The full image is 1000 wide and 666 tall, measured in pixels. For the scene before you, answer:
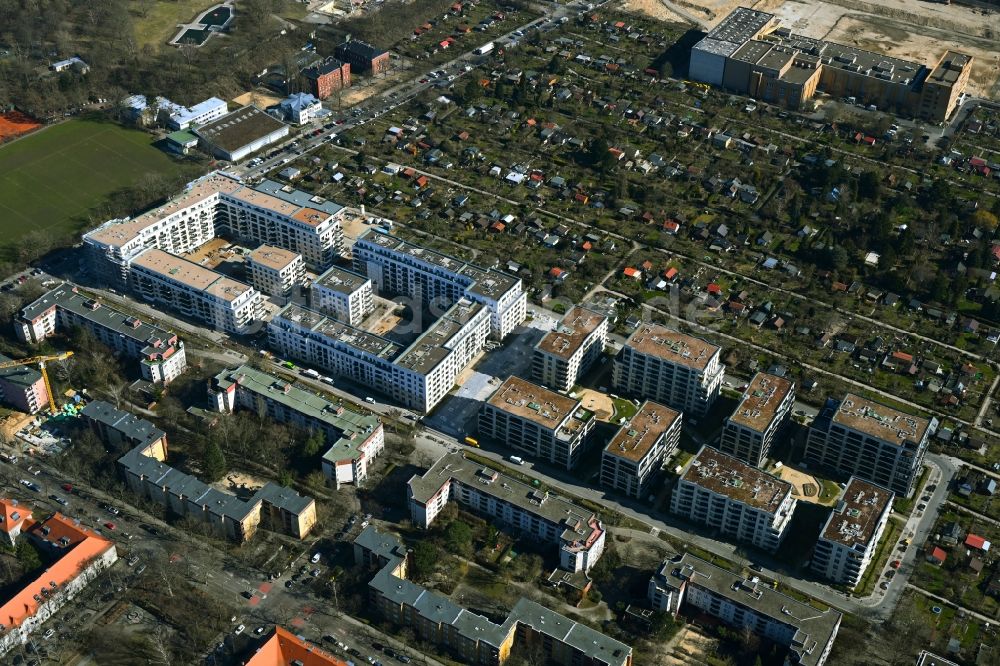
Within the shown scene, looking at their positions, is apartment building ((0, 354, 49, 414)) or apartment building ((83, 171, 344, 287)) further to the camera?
apartment building ((83, 171, 344, 287))

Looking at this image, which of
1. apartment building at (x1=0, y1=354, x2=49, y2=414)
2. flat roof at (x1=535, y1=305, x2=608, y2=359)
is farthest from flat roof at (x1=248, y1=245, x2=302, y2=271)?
flat roof at (x1=535, y1=305, x2=608, y2=359)

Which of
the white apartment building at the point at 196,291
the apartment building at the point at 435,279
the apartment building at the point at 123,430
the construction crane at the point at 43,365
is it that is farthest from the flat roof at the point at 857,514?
the construction crane at the point at 43,365

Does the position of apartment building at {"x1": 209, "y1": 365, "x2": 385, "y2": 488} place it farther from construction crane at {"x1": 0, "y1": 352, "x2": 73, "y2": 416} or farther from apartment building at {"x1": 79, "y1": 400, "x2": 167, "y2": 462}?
construction crane at {"x1": 0, "y1": 352, "x2": 73, "y2": 416}

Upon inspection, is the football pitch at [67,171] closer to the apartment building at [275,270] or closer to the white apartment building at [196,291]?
the white apartment building at [196,291]

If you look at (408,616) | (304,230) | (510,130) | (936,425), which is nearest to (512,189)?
(510,130)

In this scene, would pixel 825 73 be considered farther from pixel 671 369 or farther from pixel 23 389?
pixel 23 389

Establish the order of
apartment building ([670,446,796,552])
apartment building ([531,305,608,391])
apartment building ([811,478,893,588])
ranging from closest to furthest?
apartment building ([811,478,893,588]), apartment building ([670,446,796,552]), apartment building ([531,305,608,391])
